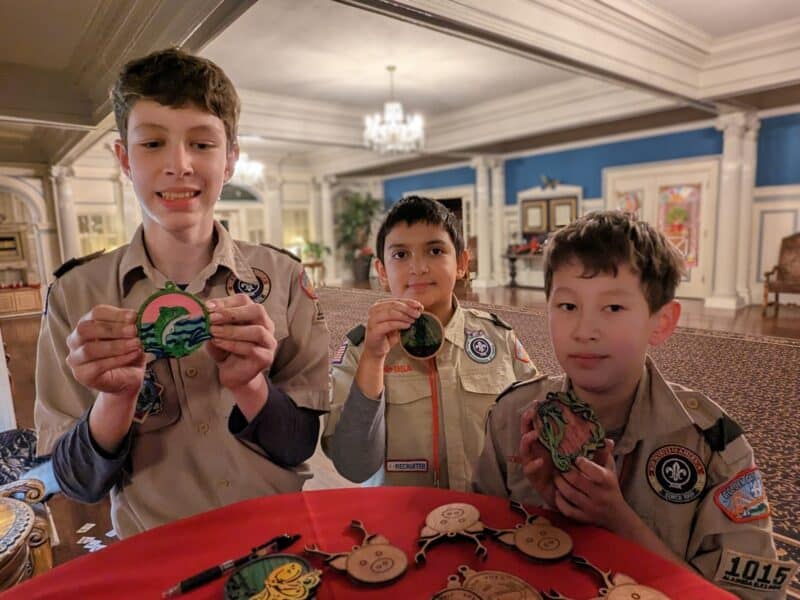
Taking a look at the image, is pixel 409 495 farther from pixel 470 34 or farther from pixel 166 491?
pixel 470 34

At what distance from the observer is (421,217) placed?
1361 millimetres

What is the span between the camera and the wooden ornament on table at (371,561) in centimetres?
75

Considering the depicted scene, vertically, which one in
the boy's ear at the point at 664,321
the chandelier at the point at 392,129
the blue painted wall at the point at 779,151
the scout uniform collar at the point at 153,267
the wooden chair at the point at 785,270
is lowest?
the wooden chair at the point at 785,270

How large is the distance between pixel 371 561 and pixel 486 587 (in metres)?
0.18

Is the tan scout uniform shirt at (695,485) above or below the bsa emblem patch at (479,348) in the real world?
below

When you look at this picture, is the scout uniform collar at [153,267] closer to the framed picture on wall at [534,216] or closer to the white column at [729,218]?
the white column at [729,218]

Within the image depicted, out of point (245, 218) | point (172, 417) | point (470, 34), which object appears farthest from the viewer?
point (245, 218)

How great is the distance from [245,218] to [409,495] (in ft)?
42.7

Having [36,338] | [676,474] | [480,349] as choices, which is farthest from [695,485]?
[36,338]

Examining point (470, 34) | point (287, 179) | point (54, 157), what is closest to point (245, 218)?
point (287, 179)

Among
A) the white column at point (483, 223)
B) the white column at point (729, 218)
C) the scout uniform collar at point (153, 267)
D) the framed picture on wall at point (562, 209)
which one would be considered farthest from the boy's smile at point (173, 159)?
the white column at point (483, 223)

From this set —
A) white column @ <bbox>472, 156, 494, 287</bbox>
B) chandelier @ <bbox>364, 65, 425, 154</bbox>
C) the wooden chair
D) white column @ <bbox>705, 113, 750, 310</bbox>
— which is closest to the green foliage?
white column @ <bbox>472, 156, 494, 287</bbox>

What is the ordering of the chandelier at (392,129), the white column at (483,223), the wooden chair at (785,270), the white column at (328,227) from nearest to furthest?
the wooden chair at (785,270) → the chandelier at (392,129) → the white column at (483,223) → the white column at (328,227)

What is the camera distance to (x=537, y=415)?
947mm
